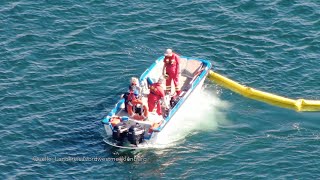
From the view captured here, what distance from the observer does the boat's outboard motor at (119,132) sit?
40000 mm

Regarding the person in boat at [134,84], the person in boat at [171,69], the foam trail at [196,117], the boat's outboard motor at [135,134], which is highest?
the person in boat at [171,69]

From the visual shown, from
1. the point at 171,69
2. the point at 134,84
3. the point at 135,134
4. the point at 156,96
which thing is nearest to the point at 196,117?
the point at 171,69

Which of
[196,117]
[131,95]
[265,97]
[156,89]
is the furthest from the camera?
[265,97]

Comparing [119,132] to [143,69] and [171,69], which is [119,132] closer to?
[171,69]

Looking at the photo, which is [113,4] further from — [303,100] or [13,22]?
[303,100]

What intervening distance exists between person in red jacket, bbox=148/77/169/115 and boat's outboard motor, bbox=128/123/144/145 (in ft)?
7.01

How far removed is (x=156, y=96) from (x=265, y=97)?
22.3 feet

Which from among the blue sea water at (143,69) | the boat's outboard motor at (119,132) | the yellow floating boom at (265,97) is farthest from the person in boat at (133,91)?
the yellow floating boom at (265,97)

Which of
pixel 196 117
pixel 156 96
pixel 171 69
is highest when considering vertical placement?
pixel 171 69

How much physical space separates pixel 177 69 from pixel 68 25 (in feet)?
35.5

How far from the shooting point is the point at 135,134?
39.8 m

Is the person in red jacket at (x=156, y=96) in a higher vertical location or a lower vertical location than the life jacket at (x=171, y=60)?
lower

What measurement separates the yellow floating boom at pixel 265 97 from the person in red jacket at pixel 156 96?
5251 millimetres

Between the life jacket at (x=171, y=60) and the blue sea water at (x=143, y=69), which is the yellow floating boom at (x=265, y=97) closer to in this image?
the blue sea water at (x=143, y=69)
